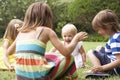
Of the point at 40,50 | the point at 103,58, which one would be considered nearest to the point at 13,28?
the point at 103,58

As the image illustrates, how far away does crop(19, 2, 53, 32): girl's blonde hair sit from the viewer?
3.46 metres

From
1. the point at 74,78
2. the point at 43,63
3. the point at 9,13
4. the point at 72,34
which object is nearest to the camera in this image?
the point at 43,63

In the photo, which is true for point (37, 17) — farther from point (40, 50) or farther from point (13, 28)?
point (13, 28)

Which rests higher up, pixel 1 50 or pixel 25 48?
pixel 25 48

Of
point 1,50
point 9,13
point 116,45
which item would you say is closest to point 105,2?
point 9,13

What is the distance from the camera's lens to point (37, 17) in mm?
3465

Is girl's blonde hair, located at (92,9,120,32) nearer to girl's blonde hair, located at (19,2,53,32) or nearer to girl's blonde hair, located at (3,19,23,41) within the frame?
girl's blonde hair, located at (19,2,53,32)

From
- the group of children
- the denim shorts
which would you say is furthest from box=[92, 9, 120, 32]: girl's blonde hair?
the group of children

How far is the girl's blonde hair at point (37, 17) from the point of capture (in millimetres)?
3465

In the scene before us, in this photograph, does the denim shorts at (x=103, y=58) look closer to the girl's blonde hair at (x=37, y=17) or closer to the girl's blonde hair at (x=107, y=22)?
the girl's blonde hair at (x=107, y=22)

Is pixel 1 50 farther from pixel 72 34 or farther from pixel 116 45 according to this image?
pixel 116 45

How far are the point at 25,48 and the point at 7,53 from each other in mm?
1607

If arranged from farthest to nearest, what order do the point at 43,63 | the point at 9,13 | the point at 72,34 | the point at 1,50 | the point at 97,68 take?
the point at 9,13
the point at 1,50
the point at 72,34
the point at 97,68
the point at 43,63

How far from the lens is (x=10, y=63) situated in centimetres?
505
